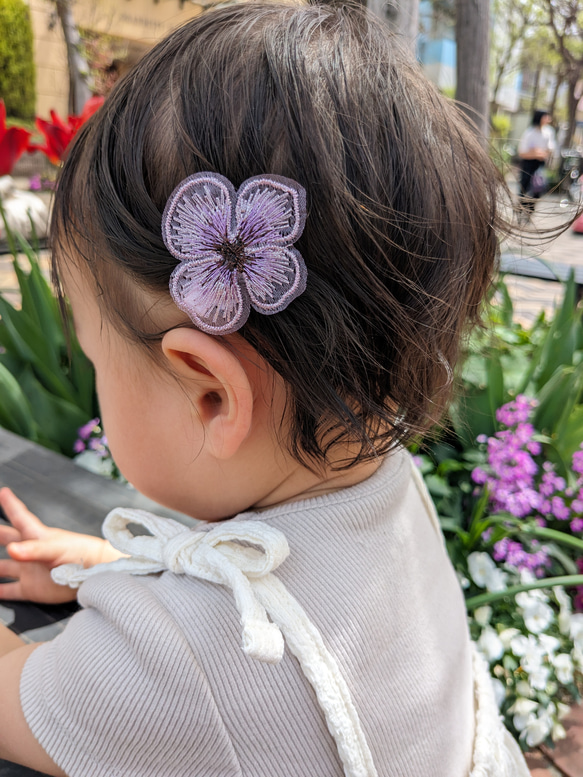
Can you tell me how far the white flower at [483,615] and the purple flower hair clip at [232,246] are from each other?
47.5 inches

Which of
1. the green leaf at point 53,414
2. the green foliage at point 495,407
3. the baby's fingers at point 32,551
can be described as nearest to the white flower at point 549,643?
the green foliage at point 495,407

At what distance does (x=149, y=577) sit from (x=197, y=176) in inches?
20.1

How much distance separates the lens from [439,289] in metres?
0.71

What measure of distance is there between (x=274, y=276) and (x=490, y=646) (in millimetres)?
1207

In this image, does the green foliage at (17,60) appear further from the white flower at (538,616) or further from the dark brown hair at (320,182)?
the white flower at (538,616)

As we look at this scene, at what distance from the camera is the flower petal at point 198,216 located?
2.02 feet

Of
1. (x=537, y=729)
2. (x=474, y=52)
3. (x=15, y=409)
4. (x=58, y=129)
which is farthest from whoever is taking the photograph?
(x=474, y=52)

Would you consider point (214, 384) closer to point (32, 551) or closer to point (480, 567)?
point (32, 551)

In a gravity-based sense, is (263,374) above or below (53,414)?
above

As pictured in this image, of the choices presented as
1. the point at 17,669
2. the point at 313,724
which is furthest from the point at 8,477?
the point at 313,724

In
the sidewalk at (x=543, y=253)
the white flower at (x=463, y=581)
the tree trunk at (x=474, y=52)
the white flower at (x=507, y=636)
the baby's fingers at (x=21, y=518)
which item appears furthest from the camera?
A: the tree trunk at (x=474, y=52)

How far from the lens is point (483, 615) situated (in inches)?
59.4

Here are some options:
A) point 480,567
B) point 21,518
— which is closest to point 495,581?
point 480,567

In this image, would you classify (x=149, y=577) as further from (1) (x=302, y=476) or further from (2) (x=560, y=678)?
(2) (x=560, y=678)
